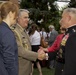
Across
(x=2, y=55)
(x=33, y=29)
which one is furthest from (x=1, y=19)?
(x=33, y=29)

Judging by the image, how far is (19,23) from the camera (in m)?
6.09

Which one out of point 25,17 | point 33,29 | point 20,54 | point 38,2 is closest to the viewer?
point 20,54

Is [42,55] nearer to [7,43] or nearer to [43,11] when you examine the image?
[7,43]

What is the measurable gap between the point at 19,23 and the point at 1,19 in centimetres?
139

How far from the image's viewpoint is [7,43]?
4.43 metres

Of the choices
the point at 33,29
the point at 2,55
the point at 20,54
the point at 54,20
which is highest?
the point at 2,55

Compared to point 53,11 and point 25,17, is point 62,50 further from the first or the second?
point 53,11

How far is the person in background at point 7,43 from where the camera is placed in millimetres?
4434

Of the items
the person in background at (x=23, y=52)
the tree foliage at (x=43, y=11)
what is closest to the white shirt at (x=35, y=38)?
the person in background at (x=23, y=52)

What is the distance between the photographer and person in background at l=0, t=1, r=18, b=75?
14.5ft

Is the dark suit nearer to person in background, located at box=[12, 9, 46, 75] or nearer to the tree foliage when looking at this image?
person in background, located at box=[12, 9, 46, 75]

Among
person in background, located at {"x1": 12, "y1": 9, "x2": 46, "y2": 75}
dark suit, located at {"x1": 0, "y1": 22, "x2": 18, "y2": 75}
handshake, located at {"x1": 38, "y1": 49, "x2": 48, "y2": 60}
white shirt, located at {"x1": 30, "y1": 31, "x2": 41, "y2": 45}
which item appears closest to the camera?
dark suit, located at {"x1": 0, "y1": 22, "x2": 18, "y2": 75}

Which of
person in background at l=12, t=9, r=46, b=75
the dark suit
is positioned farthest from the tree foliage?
the dark suit

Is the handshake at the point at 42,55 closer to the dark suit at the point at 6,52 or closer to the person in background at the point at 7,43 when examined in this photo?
the person in background at the point at 7,43
